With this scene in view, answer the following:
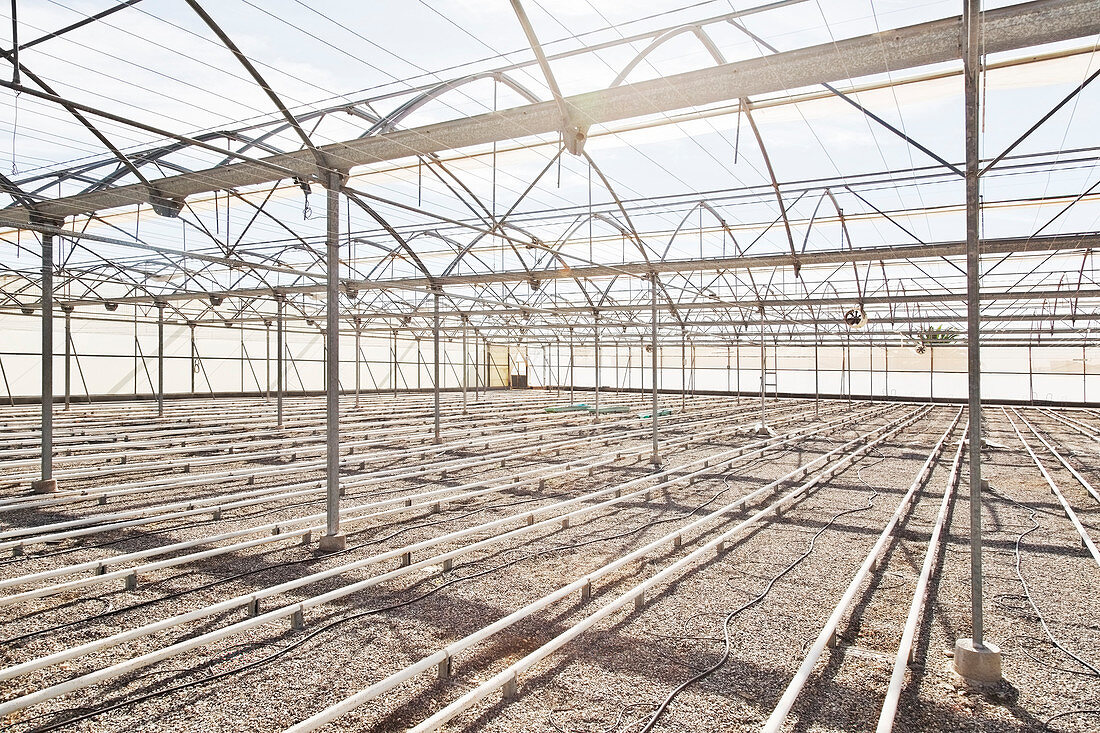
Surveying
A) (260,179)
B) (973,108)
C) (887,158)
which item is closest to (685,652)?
(973,108)

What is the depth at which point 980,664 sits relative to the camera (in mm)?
4746

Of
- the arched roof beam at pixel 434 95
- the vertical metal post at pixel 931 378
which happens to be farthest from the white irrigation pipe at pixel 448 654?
the vertical metal post at pixel 931 378

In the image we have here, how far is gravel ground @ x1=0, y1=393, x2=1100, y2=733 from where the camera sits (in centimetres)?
432

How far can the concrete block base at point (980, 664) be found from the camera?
4738 mm

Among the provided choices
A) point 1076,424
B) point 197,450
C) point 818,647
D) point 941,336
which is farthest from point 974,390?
point 941,336

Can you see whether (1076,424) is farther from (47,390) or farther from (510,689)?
(47,390)

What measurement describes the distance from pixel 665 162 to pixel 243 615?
9265 millimetres

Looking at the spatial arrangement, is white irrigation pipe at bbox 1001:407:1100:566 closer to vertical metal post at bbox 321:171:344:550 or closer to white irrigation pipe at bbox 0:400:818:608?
white irrigation pipe at bbox 0:400:818:608

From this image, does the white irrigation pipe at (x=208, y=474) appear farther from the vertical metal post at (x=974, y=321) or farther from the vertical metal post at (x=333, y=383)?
the vertical metal post at (x=974, y=321)

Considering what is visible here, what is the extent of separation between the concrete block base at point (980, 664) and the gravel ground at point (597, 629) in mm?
108

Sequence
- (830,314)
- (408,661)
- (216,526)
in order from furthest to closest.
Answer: (830,314) < (216,526) < (408,661)

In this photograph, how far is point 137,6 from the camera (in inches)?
238

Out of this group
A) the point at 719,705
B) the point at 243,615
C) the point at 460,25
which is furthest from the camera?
the point at 460,25

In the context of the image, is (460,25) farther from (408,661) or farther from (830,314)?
(830,314)
